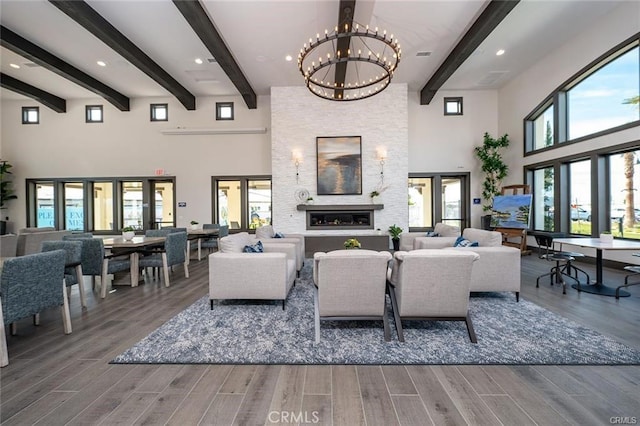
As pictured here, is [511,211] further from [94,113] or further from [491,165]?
[94,113]

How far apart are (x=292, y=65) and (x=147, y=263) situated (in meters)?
5.28

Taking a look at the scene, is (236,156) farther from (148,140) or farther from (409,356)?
(409,356)

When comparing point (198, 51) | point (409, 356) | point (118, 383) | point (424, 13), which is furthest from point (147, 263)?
point (424, 13)

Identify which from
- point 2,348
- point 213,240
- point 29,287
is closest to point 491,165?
point 213,240

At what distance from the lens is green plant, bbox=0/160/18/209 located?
8.23 metres

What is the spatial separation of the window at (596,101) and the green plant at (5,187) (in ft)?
50.3

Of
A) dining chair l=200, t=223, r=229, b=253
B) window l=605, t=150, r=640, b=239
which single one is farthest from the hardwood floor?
dining chair l=200, t=223, r=229, b=253

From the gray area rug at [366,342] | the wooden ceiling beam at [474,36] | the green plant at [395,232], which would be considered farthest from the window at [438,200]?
the gray area rug at [366,342]

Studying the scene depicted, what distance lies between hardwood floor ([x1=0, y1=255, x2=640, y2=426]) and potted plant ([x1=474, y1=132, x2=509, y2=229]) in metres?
6.25

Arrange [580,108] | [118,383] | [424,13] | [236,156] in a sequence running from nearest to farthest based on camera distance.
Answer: [118,383], [424,13], [580,108], [236,156]

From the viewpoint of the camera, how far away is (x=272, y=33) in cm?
524

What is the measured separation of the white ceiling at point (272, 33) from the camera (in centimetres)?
461

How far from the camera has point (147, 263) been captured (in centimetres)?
438

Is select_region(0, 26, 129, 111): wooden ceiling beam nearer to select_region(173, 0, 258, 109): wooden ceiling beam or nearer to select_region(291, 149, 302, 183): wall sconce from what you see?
select_region(173, 0, 258, 109): wooden ceiling beam
